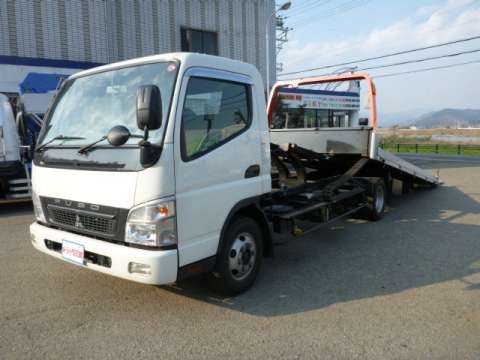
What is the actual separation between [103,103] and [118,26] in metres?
13.0

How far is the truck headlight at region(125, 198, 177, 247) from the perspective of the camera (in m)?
3.13

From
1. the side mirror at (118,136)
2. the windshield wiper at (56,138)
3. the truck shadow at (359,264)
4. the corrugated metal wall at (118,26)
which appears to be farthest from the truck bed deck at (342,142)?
the corrugated metal wall at (118,26)

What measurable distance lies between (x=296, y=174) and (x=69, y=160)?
4.28 metres

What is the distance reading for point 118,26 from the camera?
49.7 feet

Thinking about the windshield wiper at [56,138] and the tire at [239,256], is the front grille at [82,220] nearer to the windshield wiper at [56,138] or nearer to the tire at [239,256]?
the windshield wiper at [56,138]

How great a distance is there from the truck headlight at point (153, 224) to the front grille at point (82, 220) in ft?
0.70

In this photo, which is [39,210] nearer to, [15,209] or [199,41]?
[15,209]

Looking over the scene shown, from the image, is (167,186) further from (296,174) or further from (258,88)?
(296,174)

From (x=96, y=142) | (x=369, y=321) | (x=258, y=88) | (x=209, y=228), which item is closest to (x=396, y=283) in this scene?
(x=369, y=321)

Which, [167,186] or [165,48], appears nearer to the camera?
[167,186]

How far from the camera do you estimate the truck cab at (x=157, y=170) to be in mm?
3151

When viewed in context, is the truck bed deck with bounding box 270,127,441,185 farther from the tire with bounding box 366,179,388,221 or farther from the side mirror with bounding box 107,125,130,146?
the side mirror with bounding box 107,125,130,146

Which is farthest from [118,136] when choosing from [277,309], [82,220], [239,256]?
[277,309]

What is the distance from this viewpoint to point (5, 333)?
3326 mm
